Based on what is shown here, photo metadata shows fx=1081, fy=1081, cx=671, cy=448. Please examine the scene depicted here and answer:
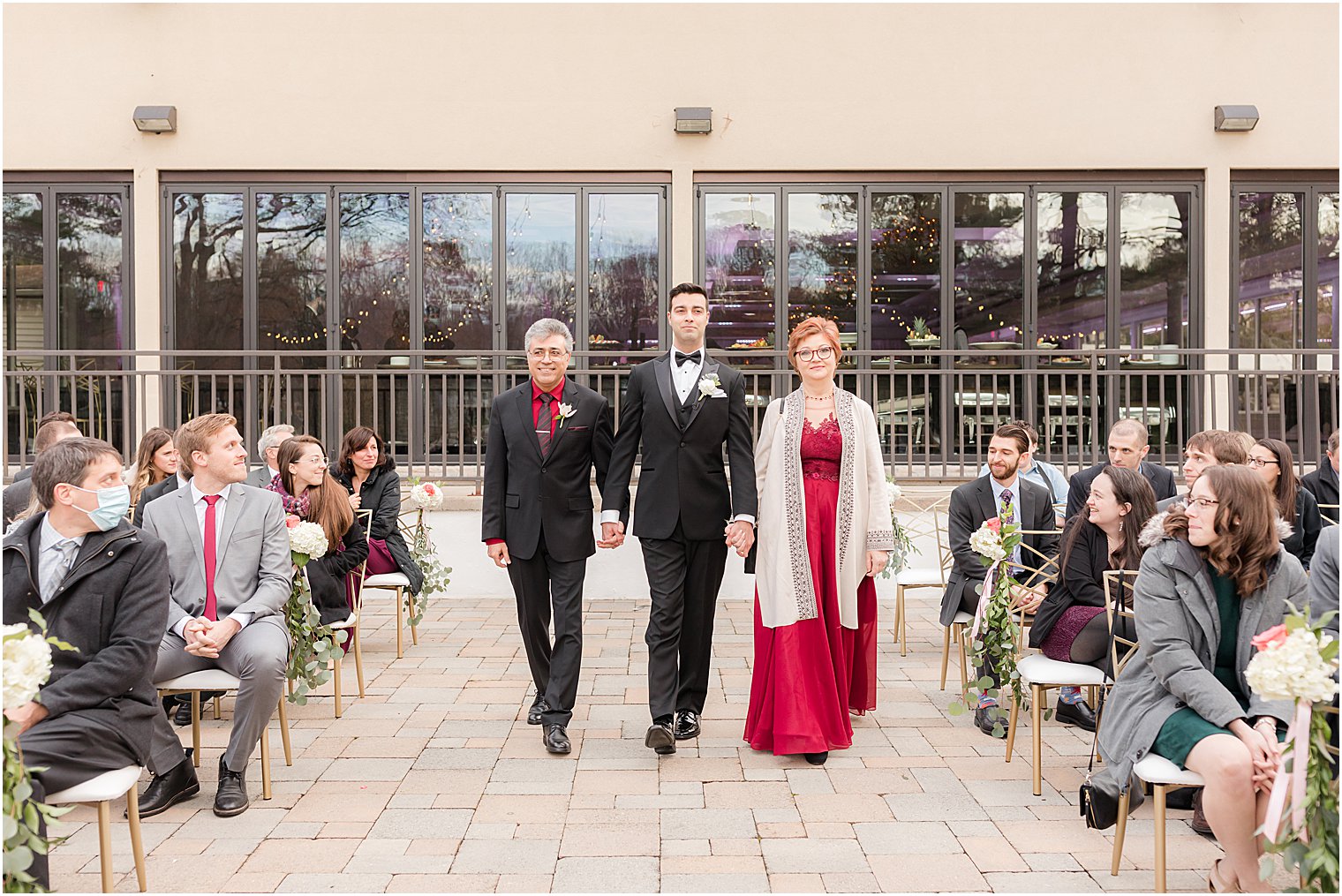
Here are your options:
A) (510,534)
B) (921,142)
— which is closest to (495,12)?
(921,142)

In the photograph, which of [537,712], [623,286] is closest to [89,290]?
[623,286]

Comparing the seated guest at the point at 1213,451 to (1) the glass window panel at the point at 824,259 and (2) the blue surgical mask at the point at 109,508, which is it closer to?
(2) the blue surgical mask at the point at 109,508

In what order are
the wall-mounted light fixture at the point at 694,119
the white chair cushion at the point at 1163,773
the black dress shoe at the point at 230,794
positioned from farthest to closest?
1. the wall-mounted light fixture at the point at 694,119
2. the black dress shoe at the point at 230,794
3. the white chair cushion at the point at 1163,773

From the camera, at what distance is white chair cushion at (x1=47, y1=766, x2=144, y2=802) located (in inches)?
118

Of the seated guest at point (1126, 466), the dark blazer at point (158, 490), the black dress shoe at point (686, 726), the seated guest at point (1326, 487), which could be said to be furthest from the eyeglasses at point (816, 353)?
the seated guest at point (1326, 487)

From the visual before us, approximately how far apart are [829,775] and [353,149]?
8.64 meters

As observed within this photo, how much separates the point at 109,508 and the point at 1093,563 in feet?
12.4

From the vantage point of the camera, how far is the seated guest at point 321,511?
5.57 meters

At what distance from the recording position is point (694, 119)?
10609 mm

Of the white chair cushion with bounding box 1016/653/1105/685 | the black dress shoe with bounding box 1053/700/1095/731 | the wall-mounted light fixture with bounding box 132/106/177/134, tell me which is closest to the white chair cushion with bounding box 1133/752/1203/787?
the white chair cushion with bounding box 1016/653/1105/685

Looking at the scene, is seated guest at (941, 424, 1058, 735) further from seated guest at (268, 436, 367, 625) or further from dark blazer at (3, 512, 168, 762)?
dark blazer at (3, 512, 168, 762)

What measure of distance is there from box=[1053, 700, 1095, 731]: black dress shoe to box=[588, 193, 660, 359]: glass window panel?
6626 mm

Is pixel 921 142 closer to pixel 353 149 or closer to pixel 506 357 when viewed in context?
pixel 506 357

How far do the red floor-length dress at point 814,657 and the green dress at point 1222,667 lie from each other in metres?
1.60
